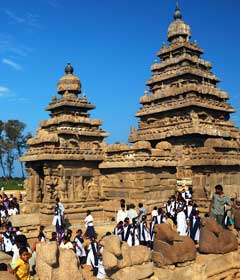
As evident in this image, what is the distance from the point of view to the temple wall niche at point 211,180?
17656 millimetres

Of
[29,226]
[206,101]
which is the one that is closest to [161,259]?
[29,226]

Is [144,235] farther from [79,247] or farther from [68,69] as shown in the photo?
[68,69]

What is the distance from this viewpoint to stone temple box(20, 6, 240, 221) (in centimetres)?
1625

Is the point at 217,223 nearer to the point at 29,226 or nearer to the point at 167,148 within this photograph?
the point at 29,226

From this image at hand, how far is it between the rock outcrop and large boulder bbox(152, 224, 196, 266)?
79 cm

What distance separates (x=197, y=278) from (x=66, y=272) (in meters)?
4.13

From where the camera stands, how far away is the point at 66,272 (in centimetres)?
761

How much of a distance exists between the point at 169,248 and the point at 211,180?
9.01 metres

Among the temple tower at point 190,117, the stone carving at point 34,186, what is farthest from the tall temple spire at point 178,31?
the stone carving at point 34,186

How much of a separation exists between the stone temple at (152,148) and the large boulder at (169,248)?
5805mm

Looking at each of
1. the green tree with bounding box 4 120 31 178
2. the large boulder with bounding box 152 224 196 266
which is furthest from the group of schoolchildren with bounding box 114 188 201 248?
the green tree with bounding box 4 120 31 178

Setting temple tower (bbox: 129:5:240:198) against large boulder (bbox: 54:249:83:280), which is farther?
temple tower (bbox: 129:5:240:198)

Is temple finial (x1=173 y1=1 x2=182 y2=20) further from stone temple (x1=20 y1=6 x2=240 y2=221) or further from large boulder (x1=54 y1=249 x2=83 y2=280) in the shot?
large boulder (x1=54 y1=249 x2=83 y2=280)

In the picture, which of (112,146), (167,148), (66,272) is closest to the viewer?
(66,272)
